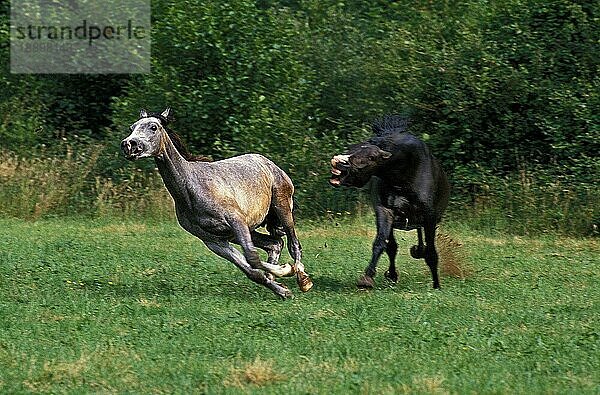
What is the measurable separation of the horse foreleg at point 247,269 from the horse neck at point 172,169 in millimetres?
594

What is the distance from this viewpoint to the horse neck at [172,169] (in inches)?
435

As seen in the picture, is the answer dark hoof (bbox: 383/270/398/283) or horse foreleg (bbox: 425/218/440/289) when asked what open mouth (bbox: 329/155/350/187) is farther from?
dark hoof (bbox: 383/270/398/283)

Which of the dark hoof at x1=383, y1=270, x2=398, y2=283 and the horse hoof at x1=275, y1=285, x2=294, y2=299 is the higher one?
the horse hoof at x1=275, y1=285, x2=294, y2=299

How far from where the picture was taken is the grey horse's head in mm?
10578

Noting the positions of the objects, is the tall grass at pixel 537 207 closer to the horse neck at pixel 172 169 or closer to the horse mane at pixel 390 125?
the horse mane at pixel 390 125

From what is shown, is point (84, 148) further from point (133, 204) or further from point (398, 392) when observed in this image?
point (398, 392)

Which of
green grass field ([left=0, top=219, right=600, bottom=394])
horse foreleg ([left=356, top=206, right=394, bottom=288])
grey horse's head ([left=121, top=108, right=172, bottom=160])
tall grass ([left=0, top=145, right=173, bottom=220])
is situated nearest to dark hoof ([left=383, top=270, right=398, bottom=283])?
green grass field ([left=0, top=219, right=600, bottom=394])

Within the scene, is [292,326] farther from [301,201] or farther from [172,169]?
[301,201]

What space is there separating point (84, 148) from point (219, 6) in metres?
3.79

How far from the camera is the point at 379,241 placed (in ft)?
37.8

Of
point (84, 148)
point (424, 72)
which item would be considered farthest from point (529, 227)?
point (84, 148)

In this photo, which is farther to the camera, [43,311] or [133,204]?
[133,204]

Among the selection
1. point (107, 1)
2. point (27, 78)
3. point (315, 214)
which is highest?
point (107, 1)

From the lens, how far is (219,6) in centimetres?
2233
